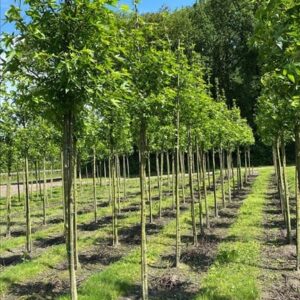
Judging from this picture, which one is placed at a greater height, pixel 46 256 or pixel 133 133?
pixel 133 133

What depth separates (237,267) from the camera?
381 inches

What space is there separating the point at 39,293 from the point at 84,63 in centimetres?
525

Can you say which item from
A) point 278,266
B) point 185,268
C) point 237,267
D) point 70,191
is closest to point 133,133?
point 185,268

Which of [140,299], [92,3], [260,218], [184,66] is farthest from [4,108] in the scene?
[260,218]

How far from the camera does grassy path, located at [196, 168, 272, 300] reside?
26.4 feet

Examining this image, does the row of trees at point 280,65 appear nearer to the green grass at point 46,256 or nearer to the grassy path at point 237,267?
the grassy path at point 237,267

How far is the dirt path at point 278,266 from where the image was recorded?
818cm

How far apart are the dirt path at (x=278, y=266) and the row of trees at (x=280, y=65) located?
16.3 inches

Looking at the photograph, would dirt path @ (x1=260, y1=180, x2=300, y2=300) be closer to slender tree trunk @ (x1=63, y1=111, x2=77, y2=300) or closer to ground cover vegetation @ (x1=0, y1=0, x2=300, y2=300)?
ground cover vegetation @ (x1=0, y1=0, x2=300, y2=300)

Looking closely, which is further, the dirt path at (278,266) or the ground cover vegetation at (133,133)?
the dirt path at (278,266)

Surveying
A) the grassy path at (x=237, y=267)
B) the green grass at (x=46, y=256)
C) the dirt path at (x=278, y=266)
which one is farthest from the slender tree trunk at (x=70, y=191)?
the dirt path at (x=278, y=266)

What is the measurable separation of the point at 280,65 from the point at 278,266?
6.99m

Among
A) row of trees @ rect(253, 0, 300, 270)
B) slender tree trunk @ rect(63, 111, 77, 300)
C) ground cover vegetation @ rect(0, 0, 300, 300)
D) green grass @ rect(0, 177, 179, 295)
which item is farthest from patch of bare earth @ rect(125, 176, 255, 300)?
slender tree trunk @ rect(63, 111, 77, 300)

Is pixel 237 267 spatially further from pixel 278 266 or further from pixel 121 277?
pixel 121 277
